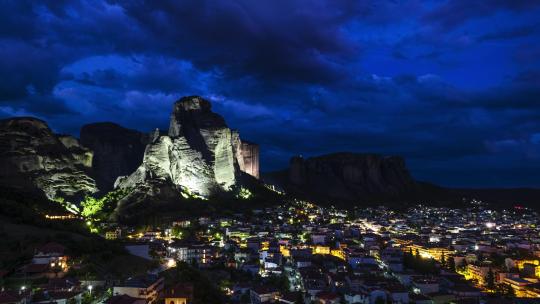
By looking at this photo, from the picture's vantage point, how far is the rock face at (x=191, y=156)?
8662cm

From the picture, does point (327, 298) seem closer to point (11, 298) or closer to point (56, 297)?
point (56, 297)

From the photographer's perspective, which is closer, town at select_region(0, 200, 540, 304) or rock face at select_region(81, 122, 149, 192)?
town at select_region(0, 200, 540, 304)

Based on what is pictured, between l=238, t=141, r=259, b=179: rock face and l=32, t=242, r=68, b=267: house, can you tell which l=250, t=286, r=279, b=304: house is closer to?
l=32, t=242, r=68, b=267: house

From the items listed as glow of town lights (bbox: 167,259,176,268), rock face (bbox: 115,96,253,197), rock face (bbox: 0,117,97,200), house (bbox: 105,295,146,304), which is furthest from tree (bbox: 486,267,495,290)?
rock face (bbox: 0,117,97,200)

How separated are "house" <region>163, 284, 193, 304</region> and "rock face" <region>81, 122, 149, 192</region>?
245 feet

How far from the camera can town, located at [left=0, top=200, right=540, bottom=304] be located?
34.1 meters

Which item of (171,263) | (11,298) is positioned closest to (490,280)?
(171,263)

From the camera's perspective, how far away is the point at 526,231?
85.3 m

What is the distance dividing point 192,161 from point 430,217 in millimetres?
55245

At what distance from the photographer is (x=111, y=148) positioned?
4432 inches

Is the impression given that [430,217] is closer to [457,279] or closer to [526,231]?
[526,231]

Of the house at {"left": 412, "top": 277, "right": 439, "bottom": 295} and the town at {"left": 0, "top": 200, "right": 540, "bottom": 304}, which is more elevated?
the town at {"left": 0, "top": 200, "right": 540, "bottom": 304}

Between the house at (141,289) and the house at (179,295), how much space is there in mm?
823

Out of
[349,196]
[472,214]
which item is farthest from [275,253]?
[349,196]
